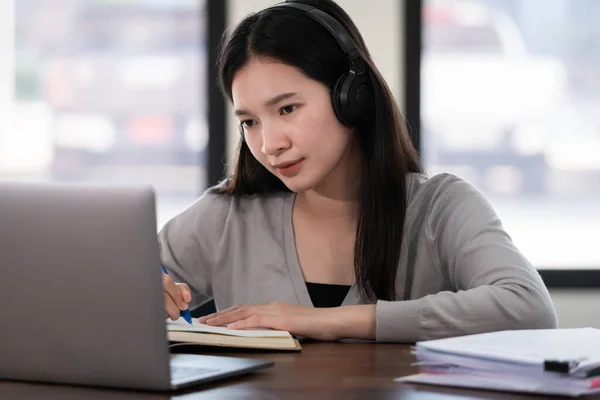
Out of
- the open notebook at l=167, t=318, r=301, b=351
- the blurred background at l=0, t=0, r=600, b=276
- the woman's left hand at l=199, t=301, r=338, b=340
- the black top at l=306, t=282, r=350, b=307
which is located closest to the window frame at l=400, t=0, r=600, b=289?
the blurred background at l=0, t=0, r=600, b=276

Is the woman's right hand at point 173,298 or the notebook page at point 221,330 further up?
the woman's right hand at point 173,298

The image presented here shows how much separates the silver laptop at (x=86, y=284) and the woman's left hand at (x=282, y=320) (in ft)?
1.26

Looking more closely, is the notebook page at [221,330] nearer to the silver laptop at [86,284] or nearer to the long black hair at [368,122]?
the silver laptop at [86,284]

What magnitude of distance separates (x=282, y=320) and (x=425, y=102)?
2306 mm

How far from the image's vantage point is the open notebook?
50.3 inches

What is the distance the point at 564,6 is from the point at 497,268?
2.36 m

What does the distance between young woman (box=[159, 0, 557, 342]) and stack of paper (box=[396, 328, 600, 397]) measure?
12.2 inches

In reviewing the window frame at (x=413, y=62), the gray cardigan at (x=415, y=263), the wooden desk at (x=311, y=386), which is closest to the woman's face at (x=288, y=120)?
the gray cardigan at (x=415, y=263)

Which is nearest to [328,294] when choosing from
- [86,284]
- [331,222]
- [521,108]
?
[331,222]

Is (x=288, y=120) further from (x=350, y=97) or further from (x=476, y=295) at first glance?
(x=476, y=295)

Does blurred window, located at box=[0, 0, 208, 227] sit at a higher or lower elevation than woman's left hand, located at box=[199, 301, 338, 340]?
higher

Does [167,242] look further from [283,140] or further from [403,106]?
[403,106]

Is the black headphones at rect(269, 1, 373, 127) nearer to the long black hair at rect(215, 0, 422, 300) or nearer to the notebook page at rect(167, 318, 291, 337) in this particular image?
the long black hair at rect(215, 0, 422, 300)

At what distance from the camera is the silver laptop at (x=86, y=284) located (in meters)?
0.96
